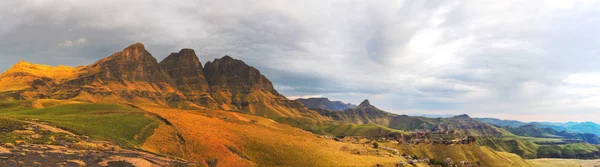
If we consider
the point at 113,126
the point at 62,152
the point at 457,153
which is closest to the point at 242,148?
the point at 113,126

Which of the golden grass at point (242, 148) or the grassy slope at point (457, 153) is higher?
the golden grass at point (242, 148)

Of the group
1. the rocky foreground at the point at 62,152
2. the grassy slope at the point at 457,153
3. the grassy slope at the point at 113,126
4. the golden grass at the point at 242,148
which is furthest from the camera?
the grassy slope at the point at 457,153

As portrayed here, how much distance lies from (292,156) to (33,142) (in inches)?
1940

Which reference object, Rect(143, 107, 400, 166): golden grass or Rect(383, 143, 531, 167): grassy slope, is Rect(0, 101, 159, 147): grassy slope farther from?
Rect(383, 143, 531, 167): grassy slope

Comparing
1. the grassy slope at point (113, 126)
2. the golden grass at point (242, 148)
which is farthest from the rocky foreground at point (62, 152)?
the golden grass at point (242, 148)

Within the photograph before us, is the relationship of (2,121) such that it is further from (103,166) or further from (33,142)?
(103,166)

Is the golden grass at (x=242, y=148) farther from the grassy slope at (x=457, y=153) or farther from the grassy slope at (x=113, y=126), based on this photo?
the grassy slope at (x=457, y=153)

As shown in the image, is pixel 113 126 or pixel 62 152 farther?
pixel 113 126

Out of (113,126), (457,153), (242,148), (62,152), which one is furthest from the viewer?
(457,153)

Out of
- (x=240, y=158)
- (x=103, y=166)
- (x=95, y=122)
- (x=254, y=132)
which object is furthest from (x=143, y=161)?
(x=254, y=132)

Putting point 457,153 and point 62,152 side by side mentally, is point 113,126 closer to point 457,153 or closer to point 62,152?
point 62,152

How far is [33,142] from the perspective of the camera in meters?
41.9

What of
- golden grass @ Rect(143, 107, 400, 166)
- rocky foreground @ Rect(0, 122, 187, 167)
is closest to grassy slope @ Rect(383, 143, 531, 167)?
golden grass @ Rect(143, 107, 400, 166)

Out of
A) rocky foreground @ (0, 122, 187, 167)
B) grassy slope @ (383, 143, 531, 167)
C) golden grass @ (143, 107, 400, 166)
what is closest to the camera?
rocky foreground @ (0, 122, 187, 167)
